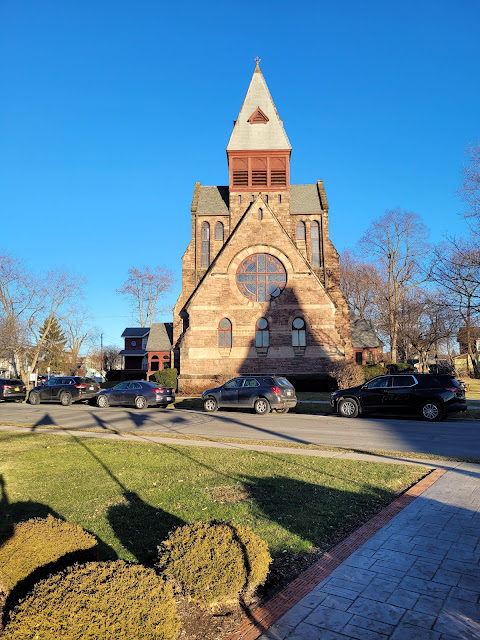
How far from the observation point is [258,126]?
38.7 m

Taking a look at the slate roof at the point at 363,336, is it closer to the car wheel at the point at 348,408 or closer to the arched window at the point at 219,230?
the arched window at the point at 219,230

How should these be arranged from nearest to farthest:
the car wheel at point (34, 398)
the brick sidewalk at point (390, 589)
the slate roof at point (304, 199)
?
the brick sidewalk at point (390, 589) < the car wheel at point (34, 398) < the slate roof at point (304, 199)

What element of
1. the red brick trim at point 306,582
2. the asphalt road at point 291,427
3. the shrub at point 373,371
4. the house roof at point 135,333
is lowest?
the asphalt road at point 291,427

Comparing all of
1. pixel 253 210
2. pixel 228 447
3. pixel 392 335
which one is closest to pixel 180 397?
pixel 253 210

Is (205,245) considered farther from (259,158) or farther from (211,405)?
(211,405)

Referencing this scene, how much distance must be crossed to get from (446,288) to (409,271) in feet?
78.4

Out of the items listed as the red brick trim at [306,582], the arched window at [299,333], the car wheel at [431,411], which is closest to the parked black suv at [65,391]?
the arched window at [299,333]

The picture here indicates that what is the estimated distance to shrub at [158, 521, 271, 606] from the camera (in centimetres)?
354

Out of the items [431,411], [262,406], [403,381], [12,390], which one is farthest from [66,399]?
[431,411]

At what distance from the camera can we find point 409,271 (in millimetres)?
46094

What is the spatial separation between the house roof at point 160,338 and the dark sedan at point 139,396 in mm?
18548

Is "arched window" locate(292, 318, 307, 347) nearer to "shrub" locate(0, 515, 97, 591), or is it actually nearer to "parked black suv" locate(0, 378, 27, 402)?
"parked black suv" locate(0, 378, 27, 402)

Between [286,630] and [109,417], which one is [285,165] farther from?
[286,630]

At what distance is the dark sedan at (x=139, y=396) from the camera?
22047mm
